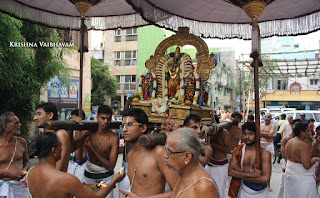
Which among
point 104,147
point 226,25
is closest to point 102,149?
point 104,147

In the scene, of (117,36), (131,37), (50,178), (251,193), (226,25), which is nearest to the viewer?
(50,178)

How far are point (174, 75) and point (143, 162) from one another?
3350 millimetres

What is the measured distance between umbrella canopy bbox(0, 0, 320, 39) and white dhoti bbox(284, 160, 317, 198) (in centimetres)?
263

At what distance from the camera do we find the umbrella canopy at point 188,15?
5312mm

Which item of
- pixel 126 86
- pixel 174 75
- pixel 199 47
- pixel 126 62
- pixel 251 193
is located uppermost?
pixel 126 62

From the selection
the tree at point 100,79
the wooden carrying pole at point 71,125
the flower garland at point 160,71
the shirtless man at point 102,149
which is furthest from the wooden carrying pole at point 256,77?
the tree at point 100,79

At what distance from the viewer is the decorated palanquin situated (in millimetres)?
5434

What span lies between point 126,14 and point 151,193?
4.48 metres

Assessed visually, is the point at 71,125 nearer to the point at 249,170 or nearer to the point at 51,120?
the point at 51,120

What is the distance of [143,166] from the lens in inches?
118

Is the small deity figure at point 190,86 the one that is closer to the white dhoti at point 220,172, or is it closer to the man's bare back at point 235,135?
the white dhoti at point 220,172

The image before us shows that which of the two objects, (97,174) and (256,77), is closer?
(256,77)

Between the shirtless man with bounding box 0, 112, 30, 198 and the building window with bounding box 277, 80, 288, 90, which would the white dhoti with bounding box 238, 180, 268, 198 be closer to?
the shirtless man with bounding box 0, 112, 30, 198

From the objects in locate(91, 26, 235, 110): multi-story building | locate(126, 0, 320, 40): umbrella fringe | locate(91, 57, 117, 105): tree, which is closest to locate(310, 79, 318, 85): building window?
locate(91, 26, 235, 110): multi-story building
